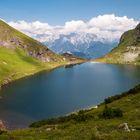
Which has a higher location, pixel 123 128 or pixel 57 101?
pixel 123 128

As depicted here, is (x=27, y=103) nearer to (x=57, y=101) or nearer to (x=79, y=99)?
(x=57, y=101)

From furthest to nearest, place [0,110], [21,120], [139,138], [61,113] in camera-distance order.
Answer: [0,110], [61,113], [21,120], [139,138]

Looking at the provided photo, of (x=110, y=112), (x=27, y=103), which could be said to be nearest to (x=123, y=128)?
(x=110, y=112)

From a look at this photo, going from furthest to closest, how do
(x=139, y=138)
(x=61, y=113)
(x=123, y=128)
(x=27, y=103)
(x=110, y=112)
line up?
(x=27, y=103) < (x=61, y=113) < (x=110, y=112) < (x=123, y=128) < (x=139, y=138)

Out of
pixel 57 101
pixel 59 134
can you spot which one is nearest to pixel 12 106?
pixel 57 101

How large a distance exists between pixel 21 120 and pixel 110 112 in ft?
253

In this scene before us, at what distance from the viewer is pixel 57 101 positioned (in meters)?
177

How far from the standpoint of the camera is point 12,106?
169 metres

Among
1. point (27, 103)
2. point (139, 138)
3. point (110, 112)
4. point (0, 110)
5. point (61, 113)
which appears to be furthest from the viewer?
point (27, 103)

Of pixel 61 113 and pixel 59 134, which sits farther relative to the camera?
pixel 61 113

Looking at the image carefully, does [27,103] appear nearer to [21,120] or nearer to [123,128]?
[21,120]

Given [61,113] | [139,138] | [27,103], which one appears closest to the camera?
[139,138]

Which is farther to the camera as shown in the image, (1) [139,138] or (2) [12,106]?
(2) [12,106]

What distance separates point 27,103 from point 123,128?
13368 centimetres
